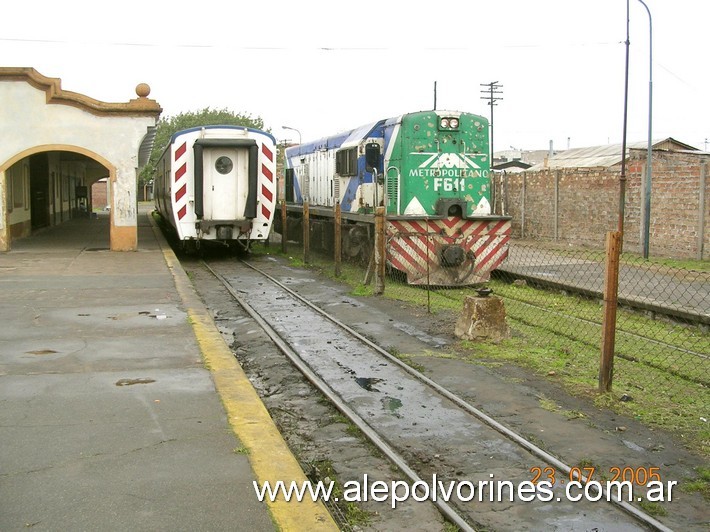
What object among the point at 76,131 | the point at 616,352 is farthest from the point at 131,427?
the point at 76,131

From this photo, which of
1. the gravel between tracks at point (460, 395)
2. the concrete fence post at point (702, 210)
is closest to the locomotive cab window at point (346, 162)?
the gravel between tracks at point (460, 395)

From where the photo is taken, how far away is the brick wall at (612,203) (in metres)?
18.7

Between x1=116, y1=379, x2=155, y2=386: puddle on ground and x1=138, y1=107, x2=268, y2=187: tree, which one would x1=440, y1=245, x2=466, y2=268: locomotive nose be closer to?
x1=116, y1=379, x2=155, y2=386: puddle on ground

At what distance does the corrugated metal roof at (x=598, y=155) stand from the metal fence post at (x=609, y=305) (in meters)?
20.6

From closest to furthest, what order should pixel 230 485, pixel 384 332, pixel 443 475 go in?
1. pixel 230 485
2. pixel 443 475
3. pixel 384 332

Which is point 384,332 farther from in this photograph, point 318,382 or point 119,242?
point 119,242

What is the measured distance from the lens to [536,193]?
26312 millimetres

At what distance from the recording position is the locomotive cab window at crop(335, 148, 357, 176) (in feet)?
57.7

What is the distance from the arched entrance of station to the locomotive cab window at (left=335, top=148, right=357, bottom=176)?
5.67 meters

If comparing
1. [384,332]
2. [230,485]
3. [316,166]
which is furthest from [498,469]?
[316,166]

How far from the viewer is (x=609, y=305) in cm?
715

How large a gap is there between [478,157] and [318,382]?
883 centimetres

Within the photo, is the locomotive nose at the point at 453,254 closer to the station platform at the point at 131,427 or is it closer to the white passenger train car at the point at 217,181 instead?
the station platform at the point at 131,427

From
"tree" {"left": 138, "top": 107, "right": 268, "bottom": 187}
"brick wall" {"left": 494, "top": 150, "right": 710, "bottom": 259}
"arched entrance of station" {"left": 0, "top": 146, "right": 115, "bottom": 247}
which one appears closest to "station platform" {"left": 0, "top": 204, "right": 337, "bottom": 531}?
"arched entrance of station" {"left": 0, "top": 146, "right": 115, "bottom": 247}
